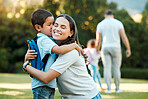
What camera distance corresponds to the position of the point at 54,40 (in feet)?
10.9

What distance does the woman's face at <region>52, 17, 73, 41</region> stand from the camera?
324 centimetres

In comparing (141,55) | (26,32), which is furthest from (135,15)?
(26,32)

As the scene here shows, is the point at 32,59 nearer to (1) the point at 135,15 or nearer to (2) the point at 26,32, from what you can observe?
(2) the point at 26,32

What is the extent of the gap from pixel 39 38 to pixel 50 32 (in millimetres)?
244

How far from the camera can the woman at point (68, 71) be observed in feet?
10.1

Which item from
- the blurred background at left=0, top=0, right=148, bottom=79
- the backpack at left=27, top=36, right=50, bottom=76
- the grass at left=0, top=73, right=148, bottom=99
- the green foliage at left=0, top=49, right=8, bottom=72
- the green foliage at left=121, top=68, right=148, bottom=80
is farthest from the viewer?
the blurred background at left=0, top=0, right=148, bottom=79

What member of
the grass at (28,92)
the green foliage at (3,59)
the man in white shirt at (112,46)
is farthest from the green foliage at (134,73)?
the man in white shirt at (112,46)

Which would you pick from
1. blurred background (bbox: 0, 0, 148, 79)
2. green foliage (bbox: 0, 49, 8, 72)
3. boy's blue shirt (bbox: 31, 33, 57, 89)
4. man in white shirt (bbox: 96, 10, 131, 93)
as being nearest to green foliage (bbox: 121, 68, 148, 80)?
blurred background (bbox: 0, 0, 148, 79)

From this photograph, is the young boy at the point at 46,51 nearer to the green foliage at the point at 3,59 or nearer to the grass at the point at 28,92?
the grass at the point at 28,92

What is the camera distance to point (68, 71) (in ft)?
10.3

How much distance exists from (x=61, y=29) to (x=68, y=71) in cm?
51

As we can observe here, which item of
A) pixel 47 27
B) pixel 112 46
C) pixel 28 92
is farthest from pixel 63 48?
pixel 112 46

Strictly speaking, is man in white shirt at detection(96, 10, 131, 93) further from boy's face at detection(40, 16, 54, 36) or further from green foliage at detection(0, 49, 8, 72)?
green foliage at detection(0, 49, 8, 72)

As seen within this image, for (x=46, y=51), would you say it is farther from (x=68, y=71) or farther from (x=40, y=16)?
(x=40, y=16)
